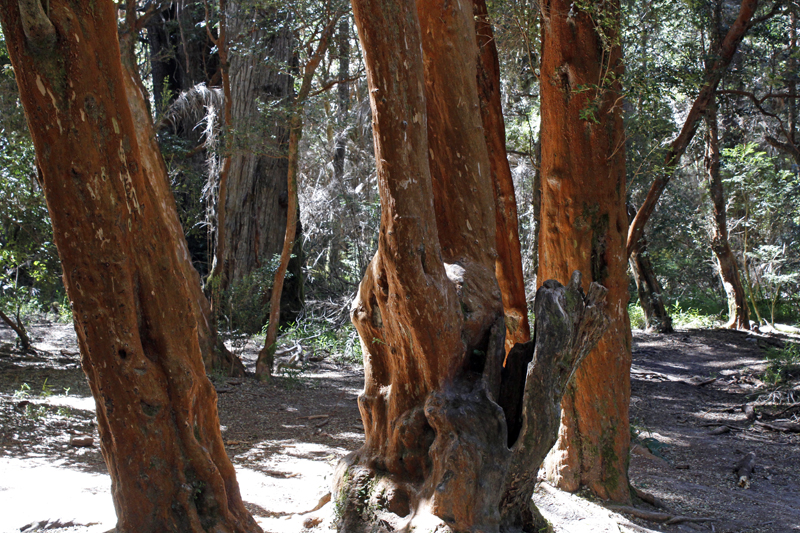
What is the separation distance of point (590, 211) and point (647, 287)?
30.2ft

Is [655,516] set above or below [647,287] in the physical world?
below

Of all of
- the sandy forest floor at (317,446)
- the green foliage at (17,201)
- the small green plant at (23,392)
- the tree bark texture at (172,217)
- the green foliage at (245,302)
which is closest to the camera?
the sandy forest floor at (317,446)

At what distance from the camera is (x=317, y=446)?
5.80 m

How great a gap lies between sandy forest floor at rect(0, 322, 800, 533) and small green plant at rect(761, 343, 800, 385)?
269 mm

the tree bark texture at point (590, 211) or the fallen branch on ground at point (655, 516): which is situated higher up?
the tree bark texture at point (590, 211)

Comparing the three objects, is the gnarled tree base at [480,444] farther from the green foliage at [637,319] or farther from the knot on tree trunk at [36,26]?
the green foliage at [637,319]

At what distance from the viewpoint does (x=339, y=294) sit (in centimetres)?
1263

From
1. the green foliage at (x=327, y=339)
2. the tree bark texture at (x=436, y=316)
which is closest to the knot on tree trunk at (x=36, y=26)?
the tree bark texture at (x=436, y=316)

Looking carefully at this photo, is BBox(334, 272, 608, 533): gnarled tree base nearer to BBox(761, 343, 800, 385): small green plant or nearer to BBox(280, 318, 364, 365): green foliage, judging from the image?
BBox(280, 318, 364, 365): green foliage

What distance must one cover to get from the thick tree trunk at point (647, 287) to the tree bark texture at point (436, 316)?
31.9 ft

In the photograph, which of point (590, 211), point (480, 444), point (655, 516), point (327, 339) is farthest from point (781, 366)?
point (480, 444)

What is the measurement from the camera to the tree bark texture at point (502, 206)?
4.52 metres

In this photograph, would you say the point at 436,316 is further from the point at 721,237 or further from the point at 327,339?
the point at 721,237

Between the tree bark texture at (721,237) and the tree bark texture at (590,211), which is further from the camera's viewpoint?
the tree bark texture at (721,237)
